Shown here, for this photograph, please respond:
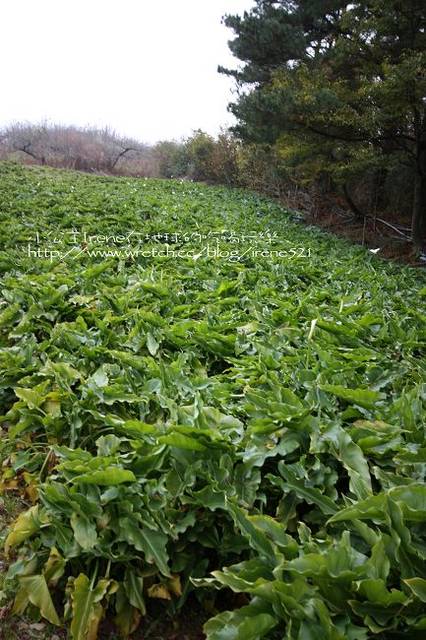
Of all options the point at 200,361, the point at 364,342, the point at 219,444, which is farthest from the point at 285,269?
the point at 219,444

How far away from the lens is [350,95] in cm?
718

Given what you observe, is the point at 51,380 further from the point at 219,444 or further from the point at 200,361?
the point at 219,444

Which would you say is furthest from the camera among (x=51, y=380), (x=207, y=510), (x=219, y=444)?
(x=51, y=380)

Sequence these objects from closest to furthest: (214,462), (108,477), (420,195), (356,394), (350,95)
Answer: (108,477), (214,462), (356,394), (350,95), (420,195)

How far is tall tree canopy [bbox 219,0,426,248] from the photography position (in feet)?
21.9

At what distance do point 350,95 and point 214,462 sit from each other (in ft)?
23.3

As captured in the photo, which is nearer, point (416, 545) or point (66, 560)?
point (416, 545)

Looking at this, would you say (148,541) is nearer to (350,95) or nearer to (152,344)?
(152,344)

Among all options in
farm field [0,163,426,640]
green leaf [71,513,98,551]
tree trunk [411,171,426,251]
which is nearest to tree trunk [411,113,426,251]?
tree trunk [411,171,426,251]

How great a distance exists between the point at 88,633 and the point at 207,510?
54 centimetres

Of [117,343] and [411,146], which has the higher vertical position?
[411,146]

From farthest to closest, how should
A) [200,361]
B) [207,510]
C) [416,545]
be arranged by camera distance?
[200,361] < [207,510] < [416,545]

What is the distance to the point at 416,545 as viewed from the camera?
1402 millimetres

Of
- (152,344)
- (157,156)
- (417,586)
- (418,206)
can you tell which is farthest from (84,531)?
(157,156)
